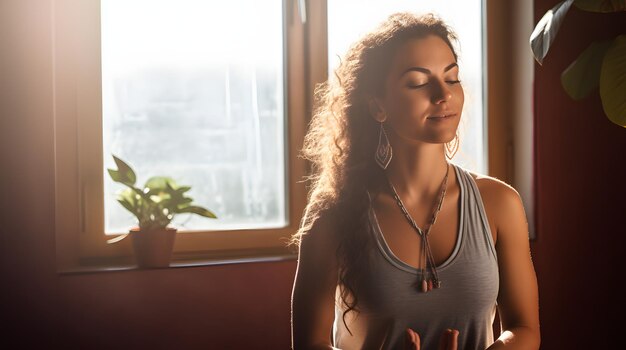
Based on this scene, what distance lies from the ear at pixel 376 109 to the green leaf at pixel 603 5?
2.06 feet

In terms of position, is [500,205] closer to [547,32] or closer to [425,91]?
[425,91]

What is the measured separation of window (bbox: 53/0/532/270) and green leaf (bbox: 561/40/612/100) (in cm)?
55

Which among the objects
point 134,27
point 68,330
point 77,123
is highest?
point 134,27

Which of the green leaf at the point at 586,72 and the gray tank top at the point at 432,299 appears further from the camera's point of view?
the green leaf at the point at 586,72

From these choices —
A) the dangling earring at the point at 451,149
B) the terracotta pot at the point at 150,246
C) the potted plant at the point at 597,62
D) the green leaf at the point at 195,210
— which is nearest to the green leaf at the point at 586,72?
the potted plant at the point at 597,62

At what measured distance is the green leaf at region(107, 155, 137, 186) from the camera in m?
1.70

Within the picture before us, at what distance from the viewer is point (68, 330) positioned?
1.61 meters

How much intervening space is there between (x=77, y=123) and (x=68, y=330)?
1.84 feet

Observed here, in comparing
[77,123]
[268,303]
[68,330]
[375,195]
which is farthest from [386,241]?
[77,123]

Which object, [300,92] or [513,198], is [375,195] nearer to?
[513,198]

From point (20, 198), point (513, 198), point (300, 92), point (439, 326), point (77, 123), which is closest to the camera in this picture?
point (439, 326)

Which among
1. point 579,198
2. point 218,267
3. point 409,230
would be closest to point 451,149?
point 409,230

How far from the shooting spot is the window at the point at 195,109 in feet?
5.92

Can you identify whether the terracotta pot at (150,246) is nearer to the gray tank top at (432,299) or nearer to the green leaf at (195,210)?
the green leaf at (195,210)
